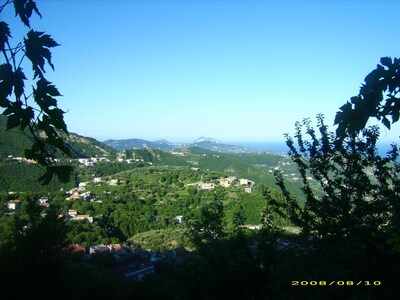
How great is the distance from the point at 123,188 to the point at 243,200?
2451 cm

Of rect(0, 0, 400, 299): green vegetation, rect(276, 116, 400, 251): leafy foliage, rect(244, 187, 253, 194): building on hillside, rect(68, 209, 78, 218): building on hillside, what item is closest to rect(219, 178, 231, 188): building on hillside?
rect(244, 187, 253, 194): building on hillside

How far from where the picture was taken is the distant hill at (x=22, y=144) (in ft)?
4.07

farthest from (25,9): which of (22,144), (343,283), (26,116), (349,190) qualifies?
(349,190)

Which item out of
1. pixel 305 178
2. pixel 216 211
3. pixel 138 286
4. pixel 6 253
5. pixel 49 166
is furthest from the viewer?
pixel 138 286

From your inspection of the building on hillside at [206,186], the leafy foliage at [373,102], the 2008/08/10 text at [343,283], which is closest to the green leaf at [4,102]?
the leafy foliage at [373,102]

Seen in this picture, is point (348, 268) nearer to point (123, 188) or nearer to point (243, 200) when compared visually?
point (243, 200)

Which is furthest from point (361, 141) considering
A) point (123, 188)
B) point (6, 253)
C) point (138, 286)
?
point (123, 188)

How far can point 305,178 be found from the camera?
5.84 m

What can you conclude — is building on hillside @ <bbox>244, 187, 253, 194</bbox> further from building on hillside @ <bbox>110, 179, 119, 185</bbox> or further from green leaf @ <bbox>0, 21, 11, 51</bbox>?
green leaf @ <bbox>0, 21, 11, 51</bbox>

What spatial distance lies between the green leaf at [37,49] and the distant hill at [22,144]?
10.1 inches

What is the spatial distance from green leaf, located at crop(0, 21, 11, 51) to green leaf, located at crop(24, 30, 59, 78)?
0.08 metres

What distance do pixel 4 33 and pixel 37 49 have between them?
0.43ft

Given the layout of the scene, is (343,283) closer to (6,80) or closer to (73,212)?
(6,80)

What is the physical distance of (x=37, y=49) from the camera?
1.33 m
